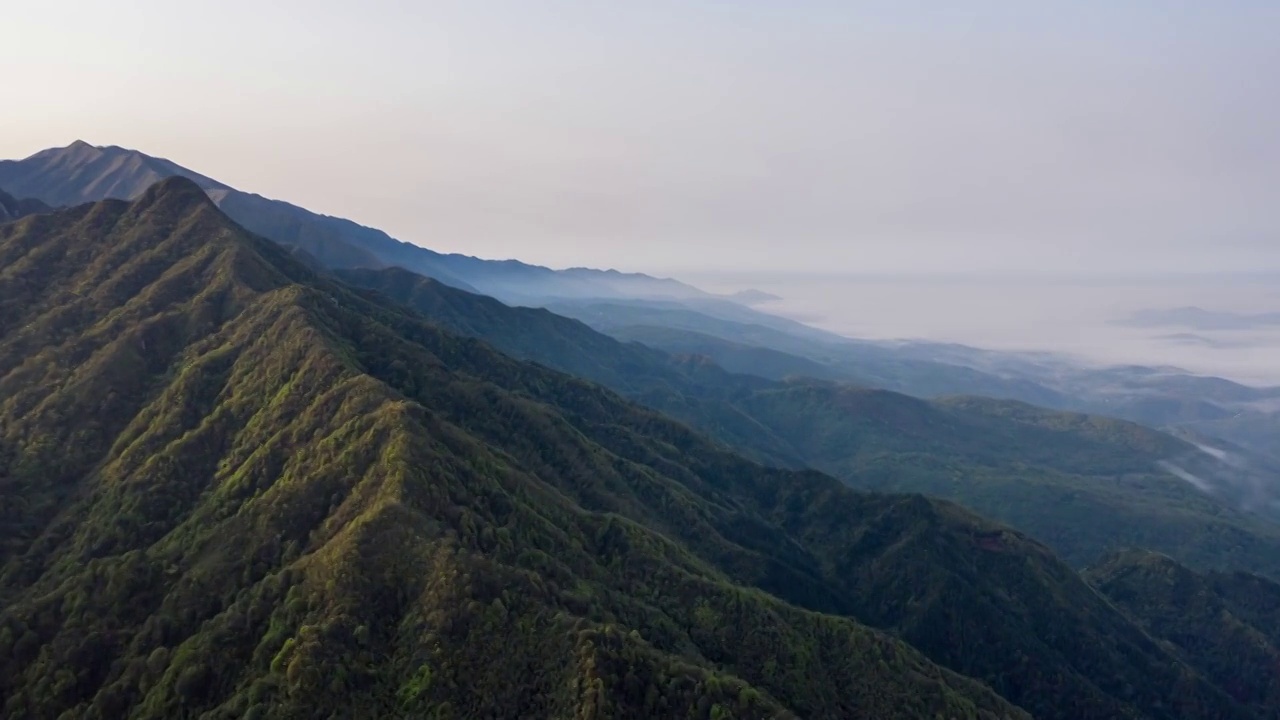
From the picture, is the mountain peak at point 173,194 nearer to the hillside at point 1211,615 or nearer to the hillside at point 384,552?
the hillside at point 384,552

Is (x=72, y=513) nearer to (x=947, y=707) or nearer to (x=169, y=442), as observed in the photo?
(x=169, y=442)

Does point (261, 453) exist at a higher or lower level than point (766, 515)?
higher

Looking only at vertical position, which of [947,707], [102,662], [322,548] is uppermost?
[322,548]

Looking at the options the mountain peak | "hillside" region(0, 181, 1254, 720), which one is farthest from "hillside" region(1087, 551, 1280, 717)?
the mountain peak

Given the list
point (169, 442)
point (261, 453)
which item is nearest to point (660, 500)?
point (261, 453)

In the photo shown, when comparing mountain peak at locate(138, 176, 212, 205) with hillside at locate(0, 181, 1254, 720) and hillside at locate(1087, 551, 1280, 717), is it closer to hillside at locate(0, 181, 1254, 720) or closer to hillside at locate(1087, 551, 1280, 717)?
hillside at locate(0, 181, 1254, 720)

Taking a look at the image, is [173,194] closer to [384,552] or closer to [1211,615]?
[384,552]
